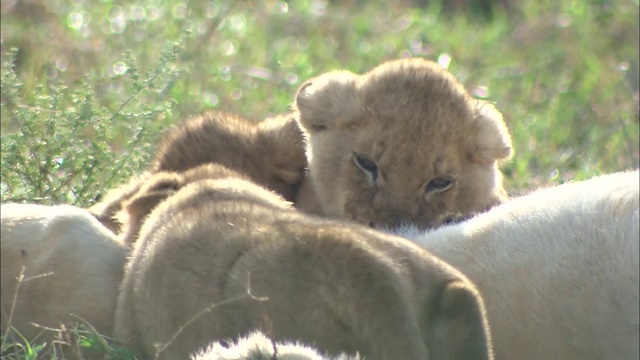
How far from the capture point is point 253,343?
11.2ft

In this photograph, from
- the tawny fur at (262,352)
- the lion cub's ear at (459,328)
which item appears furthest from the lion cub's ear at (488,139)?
the tawny fur at (262,352)

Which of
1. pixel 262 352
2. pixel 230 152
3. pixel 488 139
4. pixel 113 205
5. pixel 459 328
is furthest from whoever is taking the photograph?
pixel 488 139

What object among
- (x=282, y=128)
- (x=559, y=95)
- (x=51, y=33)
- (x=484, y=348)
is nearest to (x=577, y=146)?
(x=559, y=95)

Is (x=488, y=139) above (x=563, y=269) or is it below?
above

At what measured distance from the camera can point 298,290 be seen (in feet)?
11.7

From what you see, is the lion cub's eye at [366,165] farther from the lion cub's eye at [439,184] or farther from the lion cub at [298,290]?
the lion cub at [298,290]

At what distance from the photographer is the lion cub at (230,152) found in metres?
5.45

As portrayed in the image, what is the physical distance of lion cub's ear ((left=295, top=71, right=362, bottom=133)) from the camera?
18.9 feet

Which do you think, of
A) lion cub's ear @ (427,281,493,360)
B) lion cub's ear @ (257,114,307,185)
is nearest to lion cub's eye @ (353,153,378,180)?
lion cub's ear @ (257,114,307,185)

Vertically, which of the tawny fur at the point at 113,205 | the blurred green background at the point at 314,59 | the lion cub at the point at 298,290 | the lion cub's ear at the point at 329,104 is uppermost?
the blurred green background at the point at 314,59

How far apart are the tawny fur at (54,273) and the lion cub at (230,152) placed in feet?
2.80

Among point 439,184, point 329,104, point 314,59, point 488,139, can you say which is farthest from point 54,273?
point 314,59

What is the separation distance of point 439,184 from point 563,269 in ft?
5.10

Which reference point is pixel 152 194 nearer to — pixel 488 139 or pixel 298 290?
pixel 298 290
